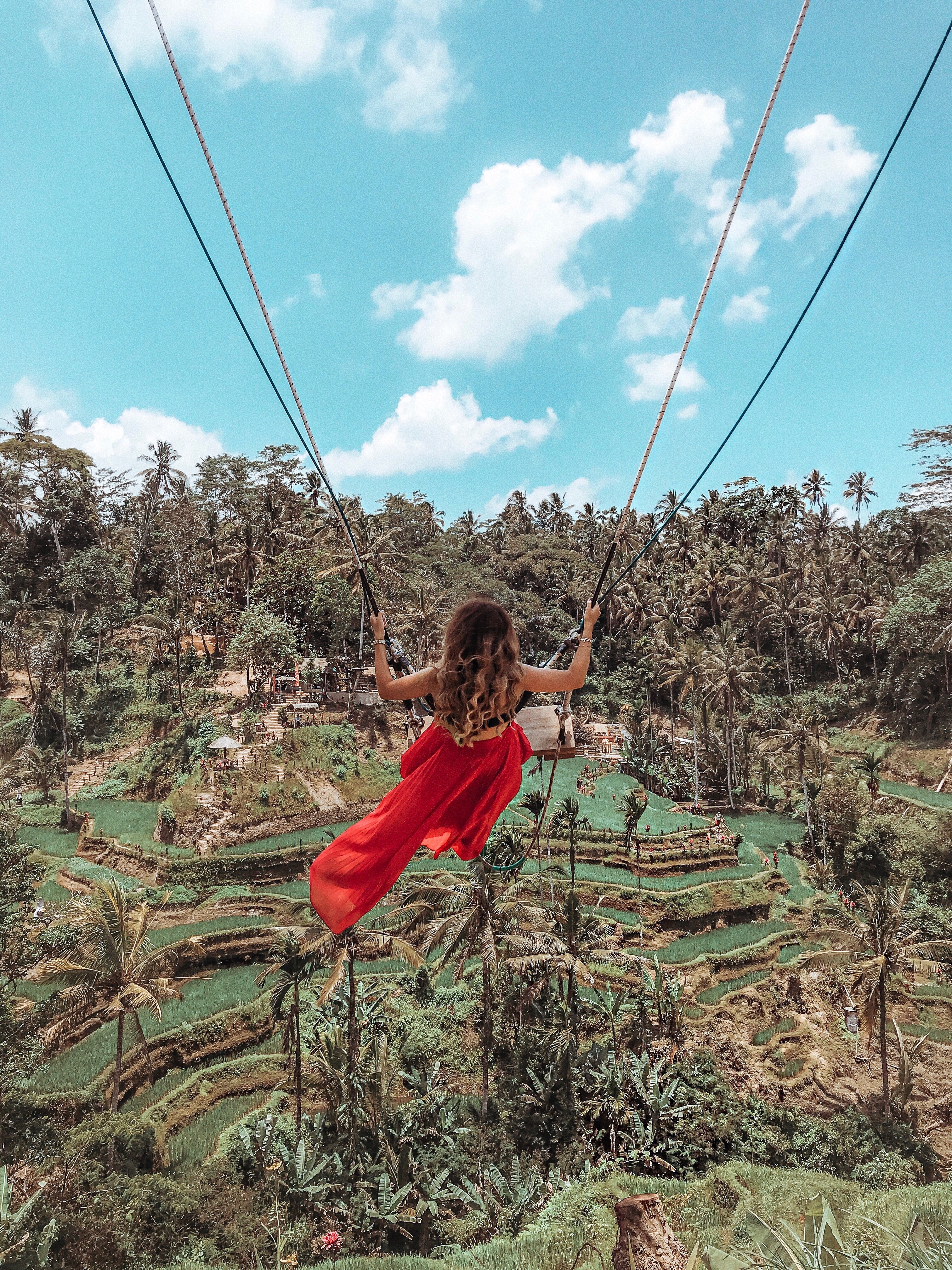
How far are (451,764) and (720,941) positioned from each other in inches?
831

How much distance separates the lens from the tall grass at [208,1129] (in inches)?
458

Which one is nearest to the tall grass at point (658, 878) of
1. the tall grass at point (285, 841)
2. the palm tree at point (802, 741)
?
the palm tree at point (802, 741)

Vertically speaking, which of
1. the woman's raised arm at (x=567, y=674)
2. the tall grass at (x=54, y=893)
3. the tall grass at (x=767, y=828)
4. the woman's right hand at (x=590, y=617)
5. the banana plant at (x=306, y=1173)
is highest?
the woman's right hand at (x=590, y=617)

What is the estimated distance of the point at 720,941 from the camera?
795 inches

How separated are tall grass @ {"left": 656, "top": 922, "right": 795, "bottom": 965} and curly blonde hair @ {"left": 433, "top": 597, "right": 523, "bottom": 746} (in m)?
19.5

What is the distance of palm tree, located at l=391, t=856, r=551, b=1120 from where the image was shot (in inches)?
499

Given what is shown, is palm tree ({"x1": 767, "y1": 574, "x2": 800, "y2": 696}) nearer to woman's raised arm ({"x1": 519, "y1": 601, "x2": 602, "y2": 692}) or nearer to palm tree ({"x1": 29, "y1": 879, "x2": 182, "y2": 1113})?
palm tree ({"x1": 29, "y1": 879, "x2": 182, "y2": 1113})

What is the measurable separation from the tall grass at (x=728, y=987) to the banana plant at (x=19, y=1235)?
1541 cm

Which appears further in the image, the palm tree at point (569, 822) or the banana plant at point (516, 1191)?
the palm tree at point (569, 822)

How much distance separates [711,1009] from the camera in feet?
57.4

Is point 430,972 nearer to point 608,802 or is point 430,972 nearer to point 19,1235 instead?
point 19,1235

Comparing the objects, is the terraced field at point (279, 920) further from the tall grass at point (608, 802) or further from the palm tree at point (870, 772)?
the palm tree at point (870, 772)

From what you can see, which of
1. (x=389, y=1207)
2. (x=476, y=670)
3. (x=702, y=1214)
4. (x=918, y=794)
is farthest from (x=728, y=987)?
(x=476, y=670)

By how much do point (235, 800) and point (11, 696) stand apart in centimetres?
1637
